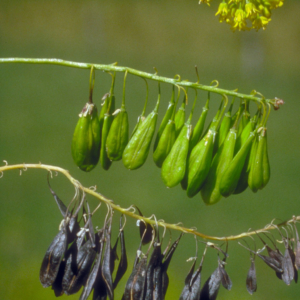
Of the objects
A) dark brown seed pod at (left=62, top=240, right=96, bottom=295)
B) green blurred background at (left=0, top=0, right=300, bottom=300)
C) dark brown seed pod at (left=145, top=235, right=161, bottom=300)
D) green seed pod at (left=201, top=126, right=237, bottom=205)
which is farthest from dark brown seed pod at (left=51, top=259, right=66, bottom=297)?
green blurred background at (left=0, top=0, right=300, bottom=300)

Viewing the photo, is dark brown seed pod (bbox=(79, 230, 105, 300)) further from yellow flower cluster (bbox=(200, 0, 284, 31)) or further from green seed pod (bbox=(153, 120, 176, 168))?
yellow flower cluster (bbox=(200, 0, 284, 31))

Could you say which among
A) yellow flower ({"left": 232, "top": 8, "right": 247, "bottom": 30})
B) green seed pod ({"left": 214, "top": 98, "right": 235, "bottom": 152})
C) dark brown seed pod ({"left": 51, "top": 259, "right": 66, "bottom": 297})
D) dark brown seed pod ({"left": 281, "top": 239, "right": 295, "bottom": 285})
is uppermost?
yellow flower ({"left": 232, "top": 8, "right": 247, "bottom": 30})

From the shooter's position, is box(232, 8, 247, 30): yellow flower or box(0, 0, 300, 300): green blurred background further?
box(0, 0, 300, 300): green blurred background

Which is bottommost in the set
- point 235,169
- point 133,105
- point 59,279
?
point 59,279

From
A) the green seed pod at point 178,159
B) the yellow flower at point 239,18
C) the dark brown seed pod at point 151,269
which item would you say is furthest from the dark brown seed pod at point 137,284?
the yellow flower at point 239,18

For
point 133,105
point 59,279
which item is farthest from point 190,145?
point 133,105

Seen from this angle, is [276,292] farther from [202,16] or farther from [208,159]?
[202,16]

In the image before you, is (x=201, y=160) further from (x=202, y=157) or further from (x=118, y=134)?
(x=118, y=134)
